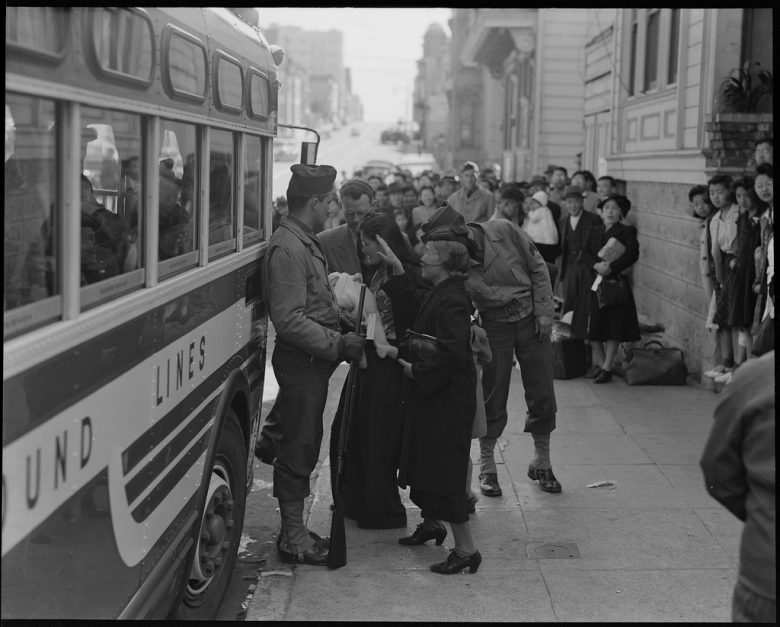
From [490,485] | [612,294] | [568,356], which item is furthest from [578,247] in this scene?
[490,485]

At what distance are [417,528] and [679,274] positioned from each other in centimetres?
650

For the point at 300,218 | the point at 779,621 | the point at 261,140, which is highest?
the point at 261,140

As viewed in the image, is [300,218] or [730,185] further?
[730,185]

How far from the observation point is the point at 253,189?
608 centimetres

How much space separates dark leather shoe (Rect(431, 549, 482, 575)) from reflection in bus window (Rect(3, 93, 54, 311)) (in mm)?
2987

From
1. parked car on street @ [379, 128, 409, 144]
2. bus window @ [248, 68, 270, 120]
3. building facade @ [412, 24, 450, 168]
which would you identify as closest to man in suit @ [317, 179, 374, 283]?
bus window @ [248, 68, 270, 120]

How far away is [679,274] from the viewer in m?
11.5

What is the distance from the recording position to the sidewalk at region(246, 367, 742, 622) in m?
5.02

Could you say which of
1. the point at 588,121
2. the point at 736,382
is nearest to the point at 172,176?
the point at 736,382

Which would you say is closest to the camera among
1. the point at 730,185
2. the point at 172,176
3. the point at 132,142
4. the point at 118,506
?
the point at 118,506

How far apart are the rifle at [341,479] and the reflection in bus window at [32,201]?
99.4 inches

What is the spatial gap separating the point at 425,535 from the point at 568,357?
5.10 meters

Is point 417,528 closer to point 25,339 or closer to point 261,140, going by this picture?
point 261,140

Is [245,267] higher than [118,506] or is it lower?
higher
